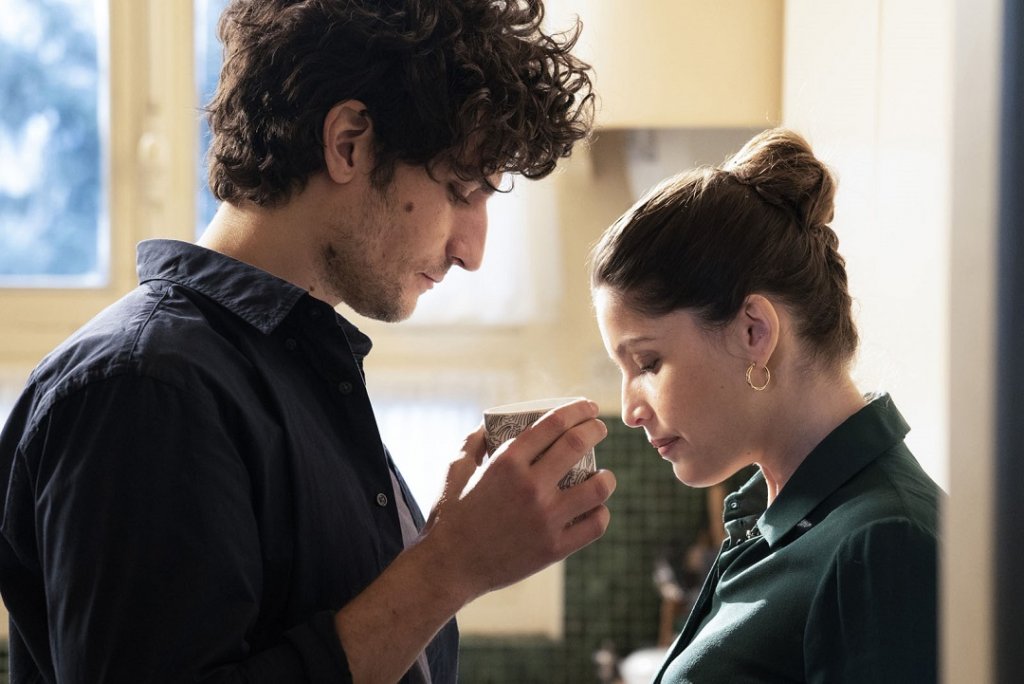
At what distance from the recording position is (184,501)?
30.6 inches

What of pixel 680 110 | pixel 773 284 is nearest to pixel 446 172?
pixel 773 284

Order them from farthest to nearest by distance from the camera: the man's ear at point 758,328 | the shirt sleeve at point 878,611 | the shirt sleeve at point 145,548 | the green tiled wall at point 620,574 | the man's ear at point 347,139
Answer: the green tiled wall at point 620,574, the man's ear at point 758,328, the man's ear at point 347,139, the shirt sleeve at point 878,611, the shirt sleeve at point 145,548

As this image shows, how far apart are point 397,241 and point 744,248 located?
359 millimetres

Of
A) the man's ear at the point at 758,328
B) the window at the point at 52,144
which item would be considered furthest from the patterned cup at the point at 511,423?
the window at the point at 52,144

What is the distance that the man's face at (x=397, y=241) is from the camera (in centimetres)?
101

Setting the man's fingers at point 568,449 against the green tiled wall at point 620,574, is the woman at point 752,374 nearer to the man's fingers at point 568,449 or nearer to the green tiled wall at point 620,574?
the man's fingers at point 568,449

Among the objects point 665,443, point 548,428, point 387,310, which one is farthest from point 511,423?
point 665,443

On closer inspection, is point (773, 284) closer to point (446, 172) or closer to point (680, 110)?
point (446, 172)

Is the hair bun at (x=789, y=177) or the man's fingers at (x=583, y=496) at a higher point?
the hair bun at (x=789, y=177)

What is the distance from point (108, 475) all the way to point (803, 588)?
0.58 meters

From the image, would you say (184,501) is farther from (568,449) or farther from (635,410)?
(635,410)

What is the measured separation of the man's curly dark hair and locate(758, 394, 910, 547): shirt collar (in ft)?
1.34

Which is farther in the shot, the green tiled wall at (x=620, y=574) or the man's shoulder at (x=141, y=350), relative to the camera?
the green tiled wall at (x=620, y=574)

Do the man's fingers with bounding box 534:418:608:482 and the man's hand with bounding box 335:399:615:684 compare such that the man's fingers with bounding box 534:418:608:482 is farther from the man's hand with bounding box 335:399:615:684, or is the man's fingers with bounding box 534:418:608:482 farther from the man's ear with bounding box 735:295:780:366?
the man's ear with bounding box 735:295:780:366
